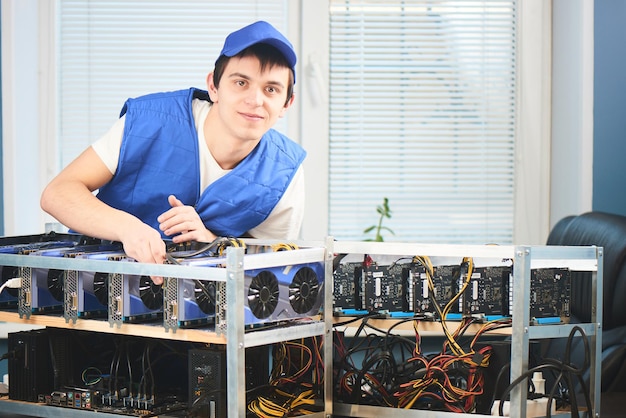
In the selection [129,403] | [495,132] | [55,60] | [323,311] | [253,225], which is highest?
[55,60]

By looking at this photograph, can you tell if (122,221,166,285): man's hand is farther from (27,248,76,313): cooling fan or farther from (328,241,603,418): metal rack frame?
(328,241,603,418): metal rack frame

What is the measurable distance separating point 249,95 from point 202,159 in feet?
0.74

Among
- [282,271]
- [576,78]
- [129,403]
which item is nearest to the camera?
[282,271]

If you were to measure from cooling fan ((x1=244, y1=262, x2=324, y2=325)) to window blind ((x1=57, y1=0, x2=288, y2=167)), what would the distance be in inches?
82.6

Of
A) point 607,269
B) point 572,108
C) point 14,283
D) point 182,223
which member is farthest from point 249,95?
point 572,108

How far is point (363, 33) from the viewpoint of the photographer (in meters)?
3.99

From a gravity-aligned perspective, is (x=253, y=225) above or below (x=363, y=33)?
below

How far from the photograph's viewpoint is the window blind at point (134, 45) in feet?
13.1

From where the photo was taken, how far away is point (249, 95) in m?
2.32

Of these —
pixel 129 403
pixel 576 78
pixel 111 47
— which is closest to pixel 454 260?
pixel 129 403

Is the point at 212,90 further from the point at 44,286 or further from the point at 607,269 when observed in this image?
the point at 607,269

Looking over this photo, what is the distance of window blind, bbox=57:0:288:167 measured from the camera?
399 cm

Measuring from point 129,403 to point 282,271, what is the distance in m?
A: 0.50

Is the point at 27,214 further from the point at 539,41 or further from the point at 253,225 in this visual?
the point at 539,41
